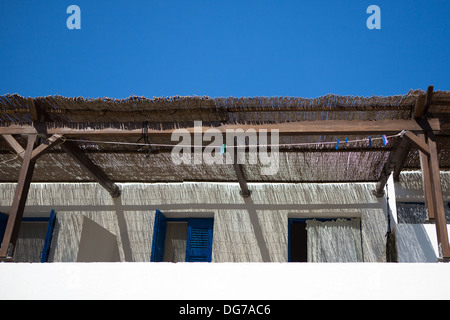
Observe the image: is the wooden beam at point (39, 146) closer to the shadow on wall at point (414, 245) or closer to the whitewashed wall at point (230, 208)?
the whitewashed wall at point (230, 208)

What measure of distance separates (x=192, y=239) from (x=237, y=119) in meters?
2.77

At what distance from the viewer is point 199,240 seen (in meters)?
6.98

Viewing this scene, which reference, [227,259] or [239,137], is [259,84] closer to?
[239,137]

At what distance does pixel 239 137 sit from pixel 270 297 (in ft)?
6.95

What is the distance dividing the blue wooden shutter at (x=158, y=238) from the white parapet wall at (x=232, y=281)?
9.84 feet

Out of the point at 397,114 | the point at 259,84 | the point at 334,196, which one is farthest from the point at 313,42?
the point at 397,114

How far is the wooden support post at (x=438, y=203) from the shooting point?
4066 millimetres

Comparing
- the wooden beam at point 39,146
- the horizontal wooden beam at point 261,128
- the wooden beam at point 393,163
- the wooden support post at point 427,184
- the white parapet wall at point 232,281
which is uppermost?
the wooden beam at point 393,163

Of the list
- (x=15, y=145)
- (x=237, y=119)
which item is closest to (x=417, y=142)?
(x=237, y=119)

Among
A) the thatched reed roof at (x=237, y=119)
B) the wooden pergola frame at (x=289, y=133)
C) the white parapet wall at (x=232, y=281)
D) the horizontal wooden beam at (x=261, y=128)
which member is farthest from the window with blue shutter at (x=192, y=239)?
the white parapet wall at (x=232, y=281)

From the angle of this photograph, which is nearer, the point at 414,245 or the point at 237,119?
the point at 237,119

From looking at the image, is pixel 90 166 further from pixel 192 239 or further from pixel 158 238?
pixel 192 239
